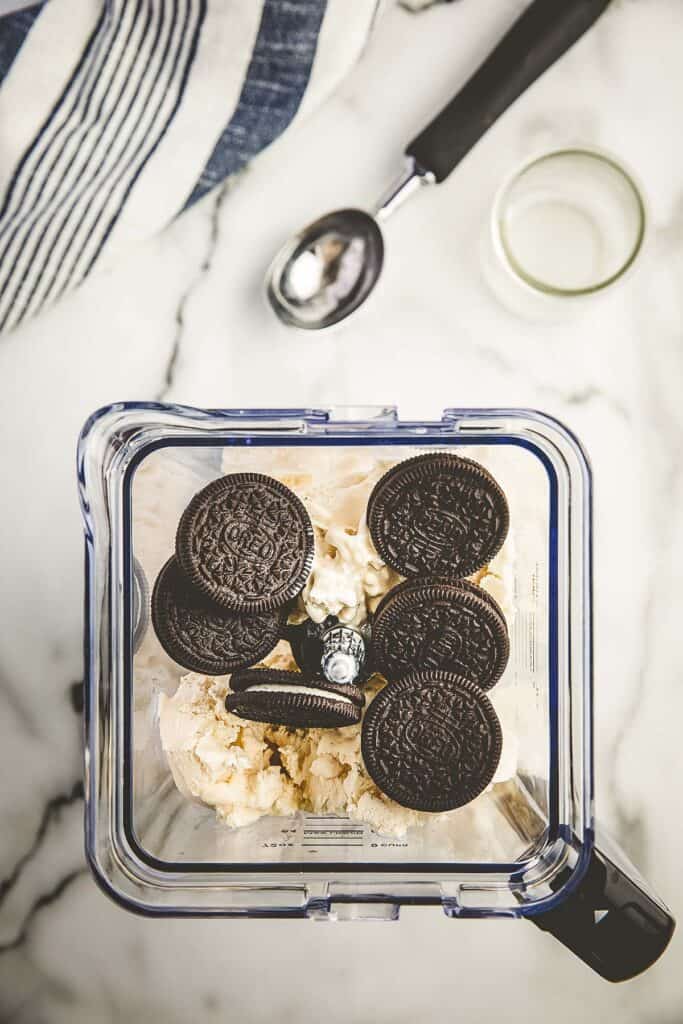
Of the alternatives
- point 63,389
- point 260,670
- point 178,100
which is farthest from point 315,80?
point 260,670

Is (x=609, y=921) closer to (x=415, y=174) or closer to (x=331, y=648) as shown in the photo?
(x=331, y=648)

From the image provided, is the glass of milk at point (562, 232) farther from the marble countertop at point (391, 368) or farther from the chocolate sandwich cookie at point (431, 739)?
the chocolate sandwich cookie at point (431, 739)

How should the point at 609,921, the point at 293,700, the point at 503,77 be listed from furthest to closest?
the point at 503,77 < the point at 609,921 < the point at 293,700

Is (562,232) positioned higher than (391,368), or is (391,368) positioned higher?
(562,232)

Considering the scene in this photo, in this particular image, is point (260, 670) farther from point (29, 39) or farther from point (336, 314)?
point (29, 39)

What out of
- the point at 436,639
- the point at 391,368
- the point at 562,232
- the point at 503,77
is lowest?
the point at 436,639

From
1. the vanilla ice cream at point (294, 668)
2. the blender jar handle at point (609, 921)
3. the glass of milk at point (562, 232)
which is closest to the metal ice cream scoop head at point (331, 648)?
the vanilla ice cream at point (294, 668)

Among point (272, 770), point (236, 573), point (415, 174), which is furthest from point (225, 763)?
point (415, 174)
